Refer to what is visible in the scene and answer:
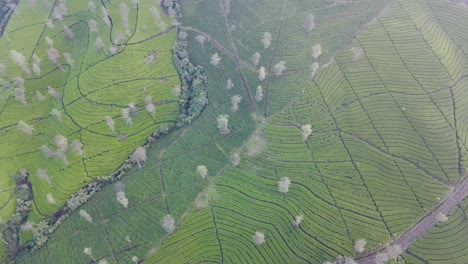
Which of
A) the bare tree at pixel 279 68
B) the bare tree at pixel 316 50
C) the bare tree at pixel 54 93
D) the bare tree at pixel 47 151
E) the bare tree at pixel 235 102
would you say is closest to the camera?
the bare tree at pixel 47 151

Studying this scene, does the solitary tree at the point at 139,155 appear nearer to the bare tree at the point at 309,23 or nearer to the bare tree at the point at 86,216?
the bare tree at the point at 86,216

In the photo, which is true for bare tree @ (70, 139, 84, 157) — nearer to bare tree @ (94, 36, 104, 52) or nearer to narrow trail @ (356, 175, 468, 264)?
bare tree @ (94, 36, 104, 52)

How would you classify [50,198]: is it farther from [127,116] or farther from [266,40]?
[266,40]

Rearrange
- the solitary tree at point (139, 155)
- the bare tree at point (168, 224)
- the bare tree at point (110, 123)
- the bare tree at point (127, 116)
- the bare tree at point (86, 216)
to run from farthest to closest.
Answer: the bare tree at point (127, 116) → the bare tree at point (110, 123) → the solitary tree at point (139, 155) → the bare tree at point (86, 216) → the bare tree at point (168, 224)

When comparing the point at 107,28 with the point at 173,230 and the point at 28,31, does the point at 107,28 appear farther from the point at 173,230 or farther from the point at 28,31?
the point at 173,230

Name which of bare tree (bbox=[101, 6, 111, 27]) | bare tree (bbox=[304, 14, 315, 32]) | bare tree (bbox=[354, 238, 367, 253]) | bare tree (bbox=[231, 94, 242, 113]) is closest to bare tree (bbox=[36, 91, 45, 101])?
bare tree (bbox=[101, 6, 111, 27])

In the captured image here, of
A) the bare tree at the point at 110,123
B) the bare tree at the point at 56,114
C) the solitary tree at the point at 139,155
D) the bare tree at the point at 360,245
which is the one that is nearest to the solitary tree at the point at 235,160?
the solitary tree at the point at 139,155
